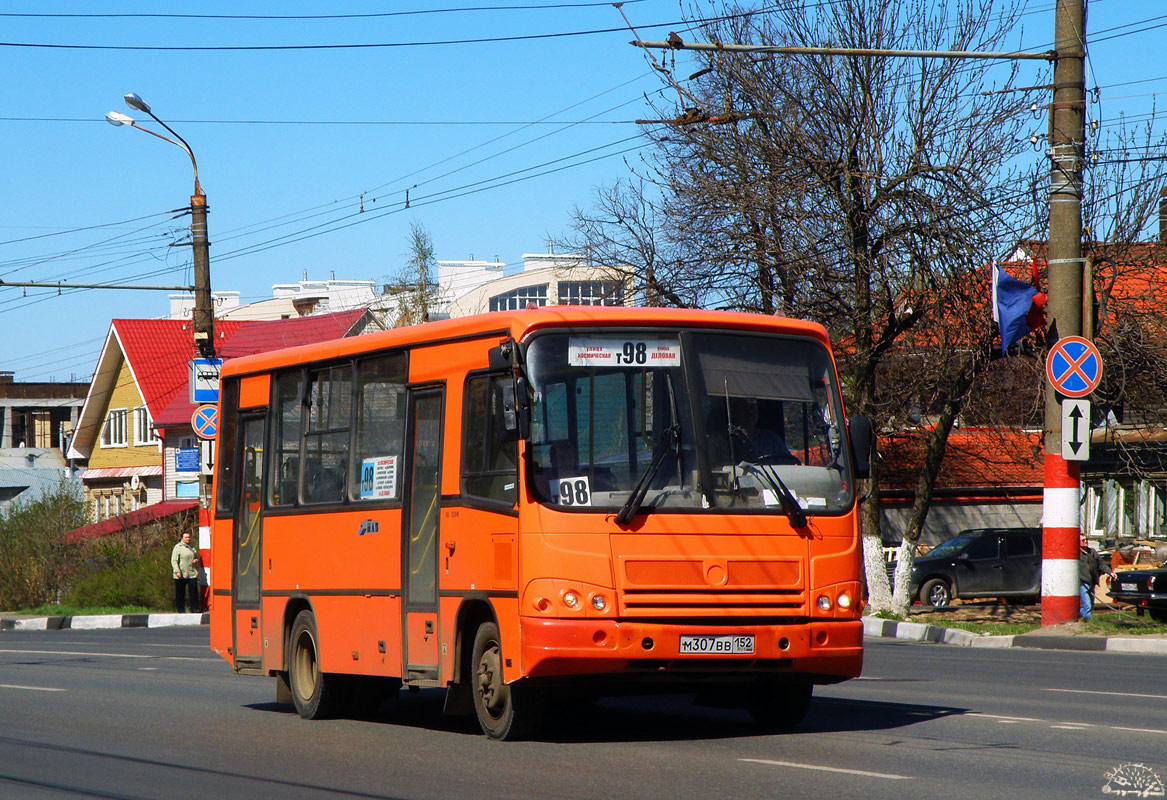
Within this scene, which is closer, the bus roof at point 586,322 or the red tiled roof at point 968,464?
the bus roof at point 586,322

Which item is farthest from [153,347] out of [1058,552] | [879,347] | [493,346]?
[493,346]

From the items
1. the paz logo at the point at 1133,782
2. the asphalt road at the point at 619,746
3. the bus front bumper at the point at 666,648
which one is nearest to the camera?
Result: the paz logo at the point at 1133,782

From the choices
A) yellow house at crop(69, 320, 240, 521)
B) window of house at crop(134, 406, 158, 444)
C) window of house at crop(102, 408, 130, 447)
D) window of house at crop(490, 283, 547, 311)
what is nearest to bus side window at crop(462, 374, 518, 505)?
yellow house at crop(69, 320, 240, 521)

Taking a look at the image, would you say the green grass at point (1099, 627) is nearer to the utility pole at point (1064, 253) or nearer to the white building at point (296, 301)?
the utility pole at point (1064, 253)

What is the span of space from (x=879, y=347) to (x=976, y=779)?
17.9 meters

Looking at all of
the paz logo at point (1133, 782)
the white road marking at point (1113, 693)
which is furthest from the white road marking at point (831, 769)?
→ the white road marking at point (1113, 693)

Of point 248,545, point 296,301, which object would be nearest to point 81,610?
point 248,545

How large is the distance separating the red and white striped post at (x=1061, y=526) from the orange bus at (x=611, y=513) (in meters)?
9.51

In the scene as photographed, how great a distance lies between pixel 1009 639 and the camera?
68.3 ft

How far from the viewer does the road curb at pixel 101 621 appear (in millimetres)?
31078

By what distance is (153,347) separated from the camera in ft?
212

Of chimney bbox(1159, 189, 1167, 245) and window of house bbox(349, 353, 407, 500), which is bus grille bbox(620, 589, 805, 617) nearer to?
window of house bbox(349, 353, 407, 500)

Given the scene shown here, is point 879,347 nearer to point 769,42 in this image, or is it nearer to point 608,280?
point 769,42

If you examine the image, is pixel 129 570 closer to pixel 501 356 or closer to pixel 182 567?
pixel 182 567
